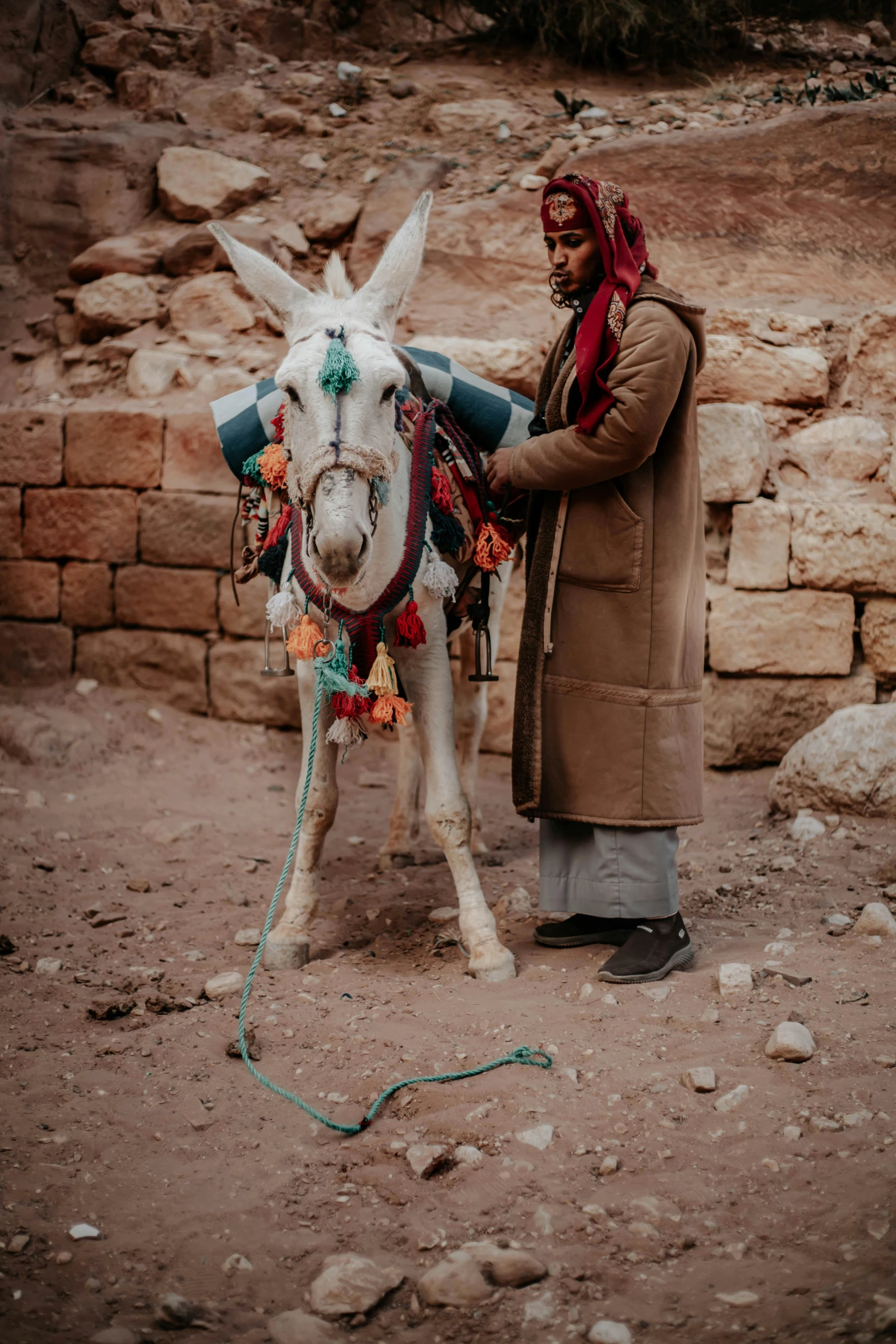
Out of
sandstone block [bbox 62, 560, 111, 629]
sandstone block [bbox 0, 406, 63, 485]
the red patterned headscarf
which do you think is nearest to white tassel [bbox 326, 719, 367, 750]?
the red patterned headscarf

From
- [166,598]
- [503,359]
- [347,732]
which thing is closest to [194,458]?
[166,598]

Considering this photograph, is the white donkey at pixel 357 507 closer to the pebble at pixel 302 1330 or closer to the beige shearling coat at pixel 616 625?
the beige shearling coat at pixel 616 625

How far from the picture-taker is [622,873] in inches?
127

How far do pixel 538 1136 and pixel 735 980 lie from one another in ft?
2.71

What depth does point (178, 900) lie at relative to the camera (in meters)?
4.11

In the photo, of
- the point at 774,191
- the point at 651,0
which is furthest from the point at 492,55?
the point at 774,191

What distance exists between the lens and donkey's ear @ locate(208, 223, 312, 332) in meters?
2.98

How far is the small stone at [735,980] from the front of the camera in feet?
9.75

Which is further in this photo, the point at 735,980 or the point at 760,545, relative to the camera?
the point at 760,545

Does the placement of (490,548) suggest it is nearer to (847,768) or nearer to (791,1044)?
(791,1044)

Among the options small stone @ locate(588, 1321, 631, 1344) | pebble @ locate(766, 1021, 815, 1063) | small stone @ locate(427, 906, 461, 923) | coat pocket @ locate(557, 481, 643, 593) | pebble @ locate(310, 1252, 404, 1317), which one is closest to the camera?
small stone @ locate(588, 1321, 631, 1344)

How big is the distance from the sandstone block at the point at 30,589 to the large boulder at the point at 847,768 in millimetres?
3992

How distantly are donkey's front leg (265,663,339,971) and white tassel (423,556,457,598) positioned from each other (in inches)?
18.7

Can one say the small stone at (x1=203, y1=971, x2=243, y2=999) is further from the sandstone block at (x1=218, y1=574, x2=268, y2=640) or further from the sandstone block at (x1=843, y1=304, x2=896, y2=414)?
the sandstone block at (x1=843, y1=304, x2=896, y2=414)
